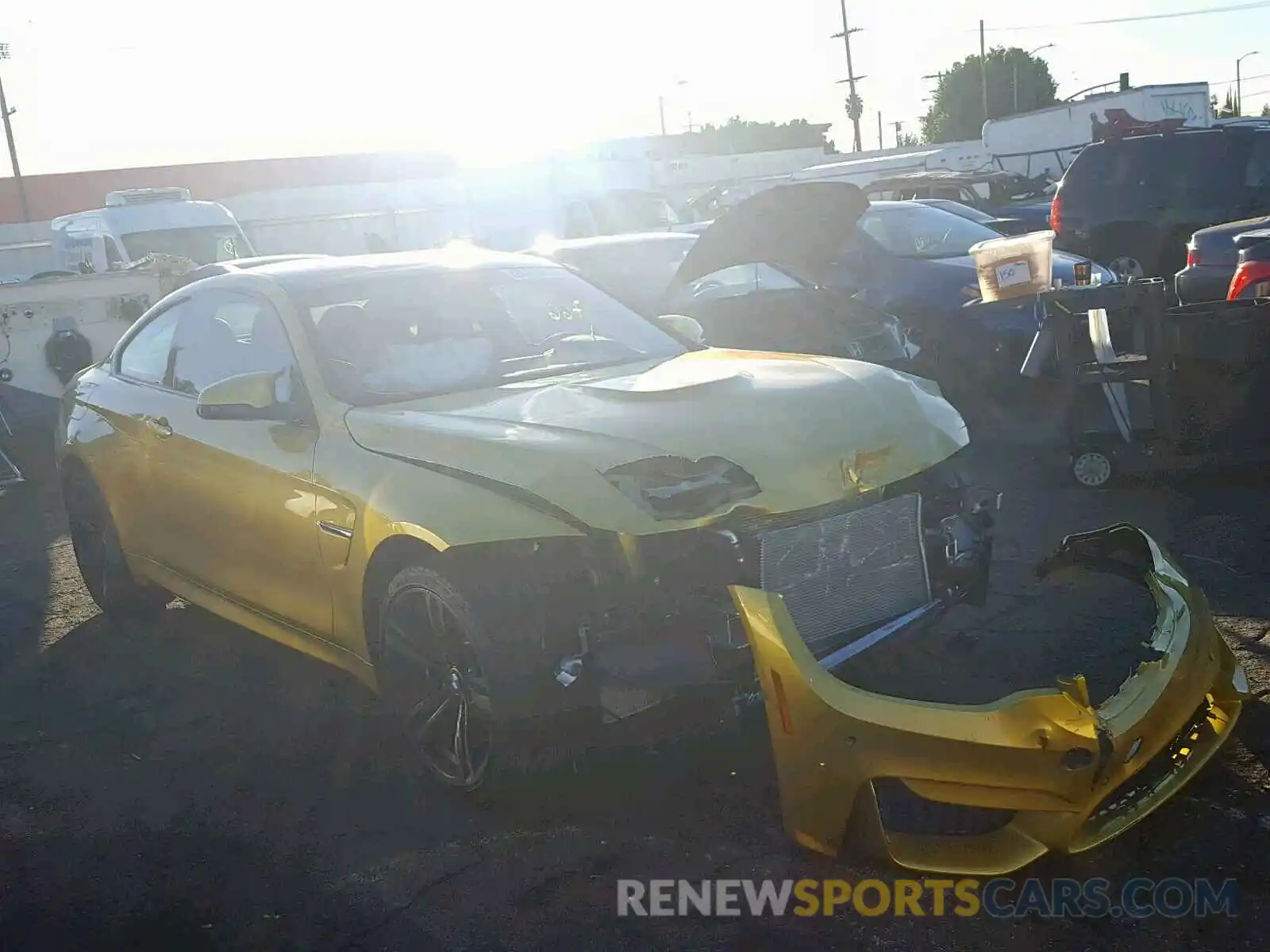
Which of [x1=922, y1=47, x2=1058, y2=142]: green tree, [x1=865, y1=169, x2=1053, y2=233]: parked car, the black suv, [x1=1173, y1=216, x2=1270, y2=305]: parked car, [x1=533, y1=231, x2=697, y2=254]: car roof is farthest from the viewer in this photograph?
[x1=922, y1=47, x2=1058, y2=142]: green tree

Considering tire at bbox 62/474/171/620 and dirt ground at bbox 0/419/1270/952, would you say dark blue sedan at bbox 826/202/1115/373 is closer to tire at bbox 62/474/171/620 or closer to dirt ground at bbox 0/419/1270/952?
dirt ground at bbox 0/419/1270/952

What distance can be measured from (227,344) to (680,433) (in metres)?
2.23

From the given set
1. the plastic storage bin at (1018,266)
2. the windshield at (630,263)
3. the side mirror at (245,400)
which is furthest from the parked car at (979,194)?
the side mirror at (245,400)

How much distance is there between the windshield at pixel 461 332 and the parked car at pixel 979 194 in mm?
12499

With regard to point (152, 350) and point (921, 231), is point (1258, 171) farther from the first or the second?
point (152, 350)

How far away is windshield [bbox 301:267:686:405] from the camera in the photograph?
454 centimetres

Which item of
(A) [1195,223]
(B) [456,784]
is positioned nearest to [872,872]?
(B) [456,784]

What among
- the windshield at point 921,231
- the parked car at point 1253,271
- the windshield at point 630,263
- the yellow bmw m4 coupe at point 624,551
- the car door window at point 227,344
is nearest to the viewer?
the yellow bmw m4 coupe at point 624,551

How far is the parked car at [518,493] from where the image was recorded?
3.50 meters

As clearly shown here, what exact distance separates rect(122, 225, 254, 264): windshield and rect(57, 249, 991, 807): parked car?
12.6m

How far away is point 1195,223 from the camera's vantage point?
13.5 metres

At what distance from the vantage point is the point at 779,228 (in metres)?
8.30

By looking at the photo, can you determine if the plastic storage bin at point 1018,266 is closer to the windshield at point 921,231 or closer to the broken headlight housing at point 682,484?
the windshield at point 921,231

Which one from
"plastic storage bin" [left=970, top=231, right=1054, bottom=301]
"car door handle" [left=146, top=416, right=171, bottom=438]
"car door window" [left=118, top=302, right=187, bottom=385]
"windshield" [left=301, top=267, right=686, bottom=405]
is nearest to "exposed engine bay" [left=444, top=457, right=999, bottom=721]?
"windshield" [left=301, top=267, right=686, bottom=405]
